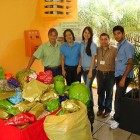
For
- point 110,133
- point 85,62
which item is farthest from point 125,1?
point 110,133

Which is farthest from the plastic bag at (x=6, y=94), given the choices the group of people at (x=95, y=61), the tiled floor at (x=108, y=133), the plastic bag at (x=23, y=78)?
the tiled floor at (x=108, y=133)

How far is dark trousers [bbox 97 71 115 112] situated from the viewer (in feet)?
8.77

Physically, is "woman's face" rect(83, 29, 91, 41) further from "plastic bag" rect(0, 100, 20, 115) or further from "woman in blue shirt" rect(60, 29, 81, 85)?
"plastic bag" rect(0, 100, 20, 115)

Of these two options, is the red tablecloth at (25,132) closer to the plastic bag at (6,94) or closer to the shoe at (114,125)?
the plastic bag at (6,94)

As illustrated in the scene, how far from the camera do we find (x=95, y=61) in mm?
2705

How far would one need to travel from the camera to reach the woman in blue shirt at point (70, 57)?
2.76 meters

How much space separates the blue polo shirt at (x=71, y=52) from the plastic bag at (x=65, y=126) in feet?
4.67

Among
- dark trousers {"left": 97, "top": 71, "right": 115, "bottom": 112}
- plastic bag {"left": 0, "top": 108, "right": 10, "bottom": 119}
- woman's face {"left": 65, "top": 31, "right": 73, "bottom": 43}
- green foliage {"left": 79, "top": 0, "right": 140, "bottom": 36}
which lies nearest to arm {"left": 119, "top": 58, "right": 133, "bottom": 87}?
dark trousers {"left": 97, "top": 71, "right": 115, "bottom": 112}

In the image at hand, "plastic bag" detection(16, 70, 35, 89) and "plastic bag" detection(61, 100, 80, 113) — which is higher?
"plastic bag" detection(16, 70, 35, 89)

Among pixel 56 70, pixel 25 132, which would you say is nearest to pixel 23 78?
pixel 25 132

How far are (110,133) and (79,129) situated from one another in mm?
1155

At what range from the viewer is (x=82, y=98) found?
167cm

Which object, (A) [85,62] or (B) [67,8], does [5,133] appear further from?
(B) [67,8]

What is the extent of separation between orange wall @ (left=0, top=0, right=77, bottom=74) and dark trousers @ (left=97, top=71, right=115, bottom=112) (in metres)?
1.17
